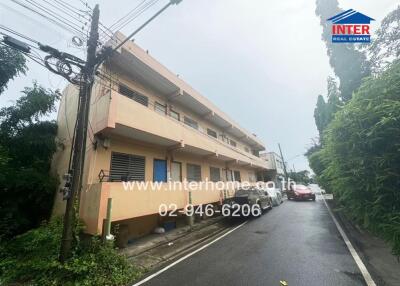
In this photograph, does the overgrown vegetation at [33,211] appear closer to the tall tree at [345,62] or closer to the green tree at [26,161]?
the green tree at [26,161]

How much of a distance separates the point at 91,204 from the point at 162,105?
6904mm

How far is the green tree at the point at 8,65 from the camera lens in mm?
8570

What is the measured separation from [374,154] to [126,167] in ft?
27.5

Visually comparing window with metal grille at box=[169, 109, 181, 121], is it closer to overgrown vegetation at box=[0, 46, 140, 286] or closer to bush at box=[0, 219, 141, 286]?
overgrown vegetation at box=[0, 46, 140, 286]

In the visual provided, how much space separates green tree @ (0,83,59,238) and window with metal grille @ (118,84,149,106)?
417 centimetres

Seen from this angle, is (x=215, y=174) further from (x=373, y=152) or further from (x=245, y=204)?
(x=373, y=152)

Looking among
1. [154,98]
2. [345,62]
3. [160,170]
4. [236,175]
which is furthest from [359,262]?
[236,175]

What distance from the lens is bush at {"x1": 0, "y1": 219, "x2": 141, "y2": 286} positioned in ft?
16.5

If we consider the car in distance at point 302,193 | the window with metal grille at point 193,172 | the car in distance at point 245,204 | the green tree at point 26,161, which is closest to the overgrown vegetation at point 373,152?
the car in distance at point 245,204

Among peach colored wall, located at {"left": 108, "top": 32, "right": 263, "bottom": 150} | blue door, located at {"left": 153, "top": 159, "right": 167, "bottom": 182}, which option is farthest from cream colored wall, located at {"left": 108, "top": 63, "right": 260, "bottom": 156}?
blue door, located at {"left": 153, "top": 159, "right": 167, "bottom": 182}

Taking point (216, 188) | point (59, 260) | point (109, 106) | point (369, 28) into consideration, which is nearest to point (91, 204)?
point (59, 260)

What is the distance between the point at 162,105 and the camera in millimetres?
11922

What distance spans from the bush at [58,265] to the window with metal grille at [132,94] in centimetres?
626

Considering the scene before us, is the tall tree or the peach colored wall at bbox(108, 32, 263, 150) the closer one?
the peach colored wall at bbox(108, 32, 263, 150)
